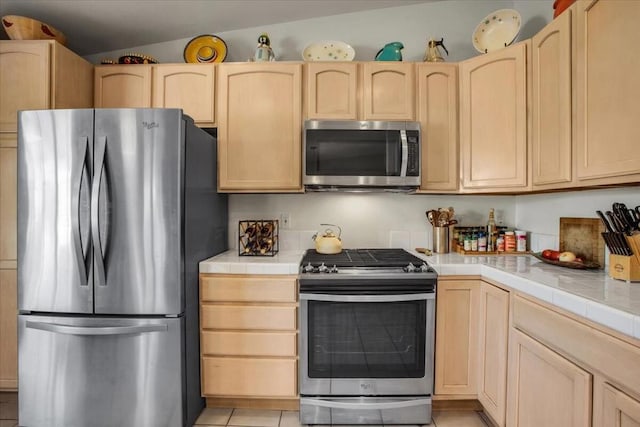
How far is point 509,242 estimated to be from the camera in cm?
223

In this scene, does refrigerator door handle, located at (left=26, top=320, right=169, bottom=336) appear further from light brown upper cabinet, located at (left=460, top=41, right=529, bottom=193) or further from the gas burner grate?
light brown upper cabinet, located at (left=460, top=41, right=529, bottom=193)

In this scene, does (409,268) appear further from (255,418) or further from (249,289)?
(255,418)

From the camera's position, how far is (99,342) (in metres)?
1.66

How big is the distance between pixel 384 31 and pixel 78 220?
2.45 m

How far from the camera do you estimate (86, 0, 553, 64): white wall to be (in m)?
2.45

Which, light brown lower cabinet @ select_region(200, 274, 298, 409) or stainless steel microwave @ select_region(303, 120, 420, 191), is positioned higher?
stainless steel microwave @ select_region(303, 120, 420, 191)

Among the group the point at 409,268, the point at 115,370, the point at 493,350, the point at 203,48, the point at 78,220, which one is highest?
the point at 203,48

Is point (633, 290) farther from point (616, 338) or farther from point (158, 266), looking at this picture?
point (158, 266)

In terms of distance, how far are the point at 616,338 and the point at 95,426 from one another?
2.36 meters

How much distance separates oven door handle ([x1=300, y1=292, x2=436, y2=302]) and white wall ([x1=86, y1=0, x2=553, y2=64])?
1821 millimetres

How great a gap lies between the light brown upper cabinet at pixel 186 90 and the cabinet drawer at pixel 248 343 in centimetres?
140

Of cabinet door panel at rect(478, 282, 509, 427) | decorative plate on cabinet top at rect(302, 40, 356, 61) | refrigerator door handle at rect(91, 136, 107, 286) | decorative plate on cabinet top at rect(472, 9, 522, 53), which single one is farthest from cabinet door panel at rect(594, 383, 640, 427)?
decorative plate on cabinet top at rect(302, 40, 356, 61)

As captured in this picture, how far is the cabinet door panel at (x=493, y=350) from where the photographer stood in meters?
1.60

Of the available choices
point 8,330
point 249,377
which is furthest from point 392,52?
point 8,330
